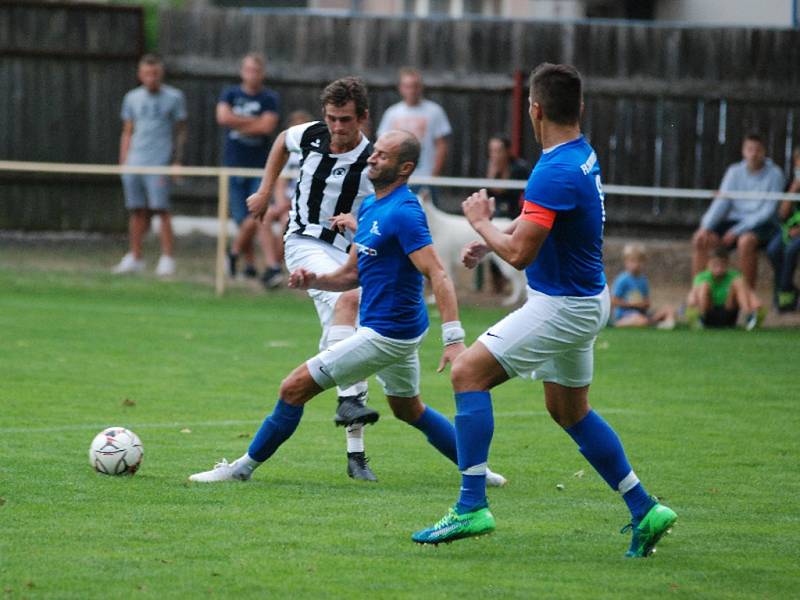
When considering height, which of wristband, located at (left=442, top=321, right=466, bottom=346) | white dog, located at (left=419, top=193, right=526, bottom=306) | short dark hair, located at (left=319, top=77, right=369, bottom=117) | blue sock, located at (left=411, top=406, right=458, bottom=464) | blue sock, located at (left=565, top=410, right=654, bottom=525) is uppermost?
short dark hair, located at (left=319, top=77, right=369, bottom=117)

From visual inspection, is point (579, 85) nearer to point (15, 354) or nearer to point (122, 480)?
point (122, 480)

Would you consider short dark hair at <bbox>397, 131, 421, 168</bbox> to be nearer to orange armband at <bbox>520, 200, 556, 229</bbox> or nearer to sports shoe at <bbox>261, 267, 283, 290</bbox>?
orange armband at <bbox>520, 200, 556, 229</bbox>

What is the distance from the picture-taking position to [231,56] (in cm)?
2155

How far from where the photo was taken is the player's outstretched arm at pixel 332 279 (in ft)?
25.2

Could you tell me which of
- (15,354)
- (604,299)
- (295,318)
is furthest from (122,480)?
(295,318)

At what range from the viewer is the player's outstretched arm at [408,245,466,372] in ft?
22.5

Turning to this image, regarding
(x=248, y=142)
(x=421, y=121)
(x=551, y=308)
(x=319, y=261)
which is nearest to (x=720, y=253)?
(x=421, y=121)

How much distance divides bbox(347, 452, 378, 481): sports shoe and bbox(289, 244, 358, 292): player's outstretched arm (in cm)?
91

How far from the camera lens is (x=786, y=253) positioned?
52.7 feet

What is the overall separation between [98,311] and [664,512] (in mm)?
10664

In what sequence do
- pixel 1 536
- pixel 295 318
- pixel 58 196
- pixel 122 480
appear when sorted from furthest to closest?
pixel 58 196, pixel 295 318, pixel 122 480, pixel 1 536

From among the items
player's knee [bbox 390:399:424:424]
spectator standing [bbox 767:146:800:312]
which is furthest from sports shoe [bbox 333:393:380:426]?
spectator standing [bbox 767:146:800:312]

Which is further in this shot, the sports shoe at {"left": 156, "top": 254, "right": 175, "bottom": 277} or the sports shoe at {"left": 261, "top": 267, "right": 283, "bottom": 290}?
the sports shoe at {"left": 156, "top": 254, "right": 175, "bottom": 277}

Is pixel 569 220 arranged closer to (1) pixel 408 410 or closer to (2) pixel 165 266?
(1) pixel 408 410
